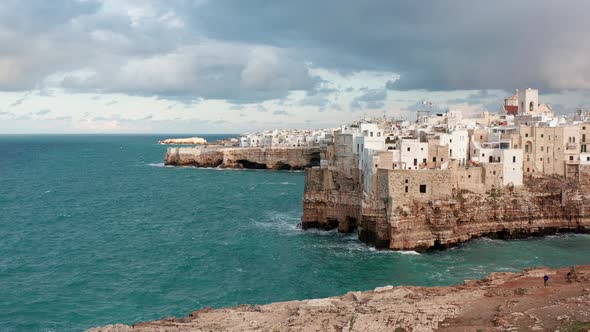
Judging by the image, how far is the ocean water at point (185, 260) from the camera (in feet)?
119

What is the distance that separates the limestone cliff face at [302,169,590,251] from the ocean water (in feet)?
4.75

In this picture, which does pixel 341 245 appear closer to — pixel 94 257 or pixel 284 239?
pixel 284 239

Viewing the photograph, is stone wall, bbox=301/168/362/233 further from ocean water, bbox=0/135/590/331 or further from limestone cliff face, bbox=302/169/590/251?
ocean water, bbox=0/135/590/331

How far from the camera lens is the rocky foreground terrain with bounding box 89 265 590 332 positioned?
26.4m

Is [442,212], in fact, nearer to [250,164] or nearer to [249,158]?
[249,158]

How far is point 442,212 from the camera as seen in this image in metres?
46.6

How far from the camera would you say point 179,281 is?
133 ft

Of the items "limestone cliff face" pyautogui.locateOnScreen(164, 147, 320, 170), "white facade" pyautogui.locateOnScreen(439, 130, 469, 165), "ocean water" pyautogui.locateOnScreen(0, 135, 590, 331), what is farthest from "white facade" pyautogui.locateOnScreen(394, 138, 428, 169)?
"limestone cliff face" pyautogui.locateOnScreen(164, 147, 320, 170)

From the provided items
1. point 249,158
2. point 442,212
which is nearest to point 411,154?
point 442,212

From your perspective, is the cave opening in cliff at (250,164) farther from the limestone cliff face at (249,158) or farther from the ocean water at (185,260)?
the ocean water at (185,260)

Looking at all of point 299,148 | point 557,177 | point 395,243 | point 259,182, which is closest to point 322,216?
point 395,243

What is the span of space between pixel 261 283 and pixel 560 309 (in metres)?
20.2

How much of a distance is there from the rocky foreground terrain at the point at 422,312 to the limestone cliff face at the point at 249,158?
94.5m

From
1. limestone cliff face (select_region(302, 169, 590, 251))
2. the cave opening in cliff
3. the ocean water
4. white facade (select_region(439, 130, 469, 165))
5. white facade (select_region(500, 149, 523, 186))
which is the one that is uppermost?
white facade (select_region(439, 130, 469, 165))
